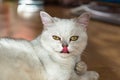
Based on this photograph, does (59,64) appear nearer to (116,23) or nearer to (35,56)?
(35,56)

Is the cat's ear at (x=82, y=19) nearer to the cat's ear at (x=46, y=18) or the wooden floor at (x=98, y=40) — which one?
the cat's ear at (x=46, y=18)

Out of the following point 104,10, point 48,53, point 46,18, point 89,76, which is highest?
point 46,18

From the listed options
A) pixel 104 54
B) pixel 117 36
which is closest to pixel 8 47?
pixel 104 54

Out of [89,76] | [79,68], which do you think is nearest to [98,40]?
[89,76]

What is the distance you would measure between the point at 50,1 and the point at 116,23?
1629mm

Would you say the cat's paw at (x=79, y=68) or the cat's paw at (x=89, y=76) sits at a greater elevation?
the cat's paw at (x=79, y=68)

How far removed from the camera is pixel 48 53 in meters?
1.33

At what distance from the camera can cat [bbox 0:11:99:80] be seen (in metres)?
1.28

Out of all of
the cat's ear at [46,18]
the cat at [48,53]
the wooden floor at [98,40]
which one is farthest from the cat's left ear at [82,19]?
the wooden floor at [98,40]

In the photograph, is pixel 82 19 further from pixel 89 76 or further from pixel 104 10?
pixel 104 10

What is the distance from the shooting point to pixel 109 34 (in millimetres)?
2805

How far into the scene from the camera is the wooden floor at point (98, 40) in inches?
75.1

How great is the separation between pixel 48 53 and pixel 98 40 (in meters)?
1.30

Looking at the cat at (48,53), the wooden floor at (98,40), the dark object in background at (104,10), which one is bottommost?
the dark object in background at (104,10)
